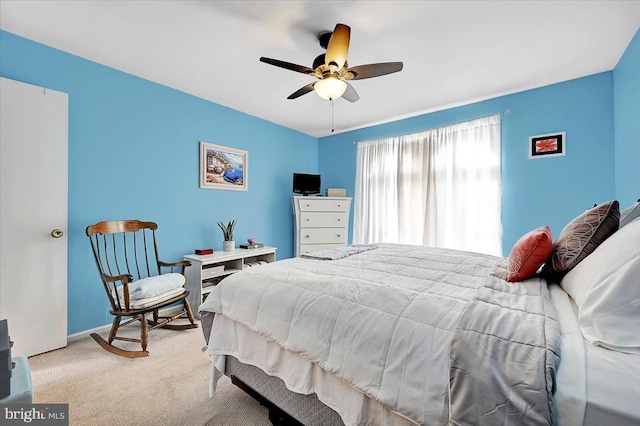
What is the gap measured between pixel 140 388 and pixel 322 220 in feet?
9.91

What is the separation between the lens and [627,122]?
7.61 feet

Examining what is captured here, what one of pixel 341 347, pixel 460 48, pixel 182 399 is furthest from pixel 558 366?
pixel 460 48

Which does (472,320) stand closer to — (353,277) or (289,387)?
(353,277)

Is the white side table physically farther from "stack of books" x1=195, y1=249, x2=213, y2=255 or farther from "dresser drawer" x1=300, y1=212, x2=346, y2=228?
"dresser drawer" x1=300, y1=212, x2=346, y2=228

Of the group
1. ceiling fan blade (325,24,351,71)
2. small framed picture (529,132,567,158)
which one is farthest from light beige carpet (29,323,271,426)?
small framed picture (529,132,567,158)

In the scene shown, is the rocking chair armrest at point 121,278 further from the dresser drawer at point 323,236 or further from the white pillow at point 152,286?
the dresser drawer at point 323,236

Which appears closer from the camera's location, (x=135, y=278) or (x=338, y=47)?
(x=338, y=47)

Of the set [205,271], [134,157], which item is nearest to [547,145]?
[205,271]

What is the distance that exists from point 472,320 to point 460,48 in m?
2.40

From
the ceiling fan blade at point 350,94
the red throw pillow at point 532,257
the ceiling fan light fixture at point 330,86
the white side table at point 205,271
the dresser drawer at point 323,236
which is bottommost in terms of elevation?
the white side table at point 205,271

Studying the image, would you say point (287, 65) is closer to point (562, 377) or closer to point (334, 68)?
point (334, 68)

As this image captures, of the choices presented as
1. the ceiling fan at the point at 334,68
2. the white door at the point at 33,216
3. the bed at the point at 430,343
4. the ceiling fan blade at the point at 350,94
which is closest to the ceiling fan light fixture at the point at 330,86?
the ceiling fan at the point at 334,68

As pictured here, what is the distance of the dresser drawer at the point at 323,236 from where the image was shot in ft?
13.9

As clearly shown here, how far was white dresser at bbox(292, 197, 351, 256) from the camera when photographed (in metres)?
4.23
